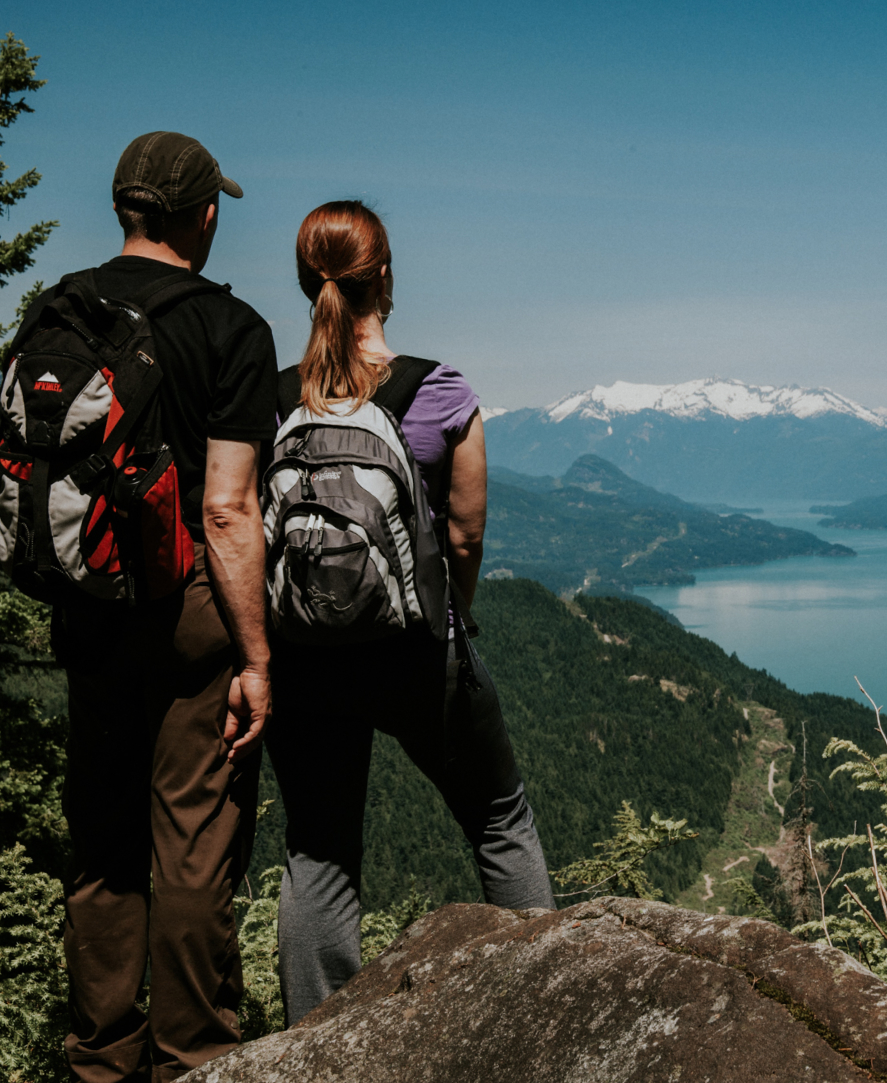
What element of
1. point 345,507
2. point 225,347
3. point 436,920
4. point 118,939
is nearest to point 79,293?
point 225,347

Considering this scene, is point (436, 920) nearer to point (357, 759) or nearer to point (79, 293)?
point (357, 759)

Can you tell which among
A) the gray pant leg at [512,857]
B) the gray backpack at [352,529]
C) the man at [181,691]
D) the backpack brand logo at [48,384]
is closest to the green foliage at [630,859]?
the gray pant leg at [512,857]

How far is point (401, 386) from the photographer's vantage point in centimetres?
219

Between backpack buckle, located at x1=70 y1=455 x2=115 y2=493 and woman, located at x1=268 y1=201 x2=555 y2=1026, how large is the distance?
1.78 feet

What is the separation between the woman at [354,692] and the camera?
2160 millimetres

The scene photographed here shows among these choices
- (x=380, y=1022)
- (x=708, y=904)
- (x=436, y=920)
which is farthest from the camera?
(x=708, y=904)

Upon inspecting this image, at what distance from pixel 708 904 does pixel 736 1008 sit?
81706 mm

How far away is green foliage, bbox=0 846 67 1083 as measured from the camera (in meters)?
2.95

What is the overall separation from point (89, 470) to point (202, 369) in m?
0.38

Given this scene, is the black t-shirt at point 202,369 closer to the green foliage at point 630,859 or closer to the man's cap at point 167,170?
the man's cap at point 167,170

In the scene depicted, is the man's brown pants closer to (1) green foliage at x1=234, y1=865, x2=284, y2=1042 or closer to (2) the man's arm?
(2) the man's arm

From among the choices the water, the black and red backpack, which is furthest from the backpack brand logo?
the water

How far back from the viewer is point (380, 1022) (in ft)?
6.27

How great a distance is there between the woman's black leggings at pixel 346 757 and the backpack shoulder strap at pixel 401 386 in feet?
2.09
